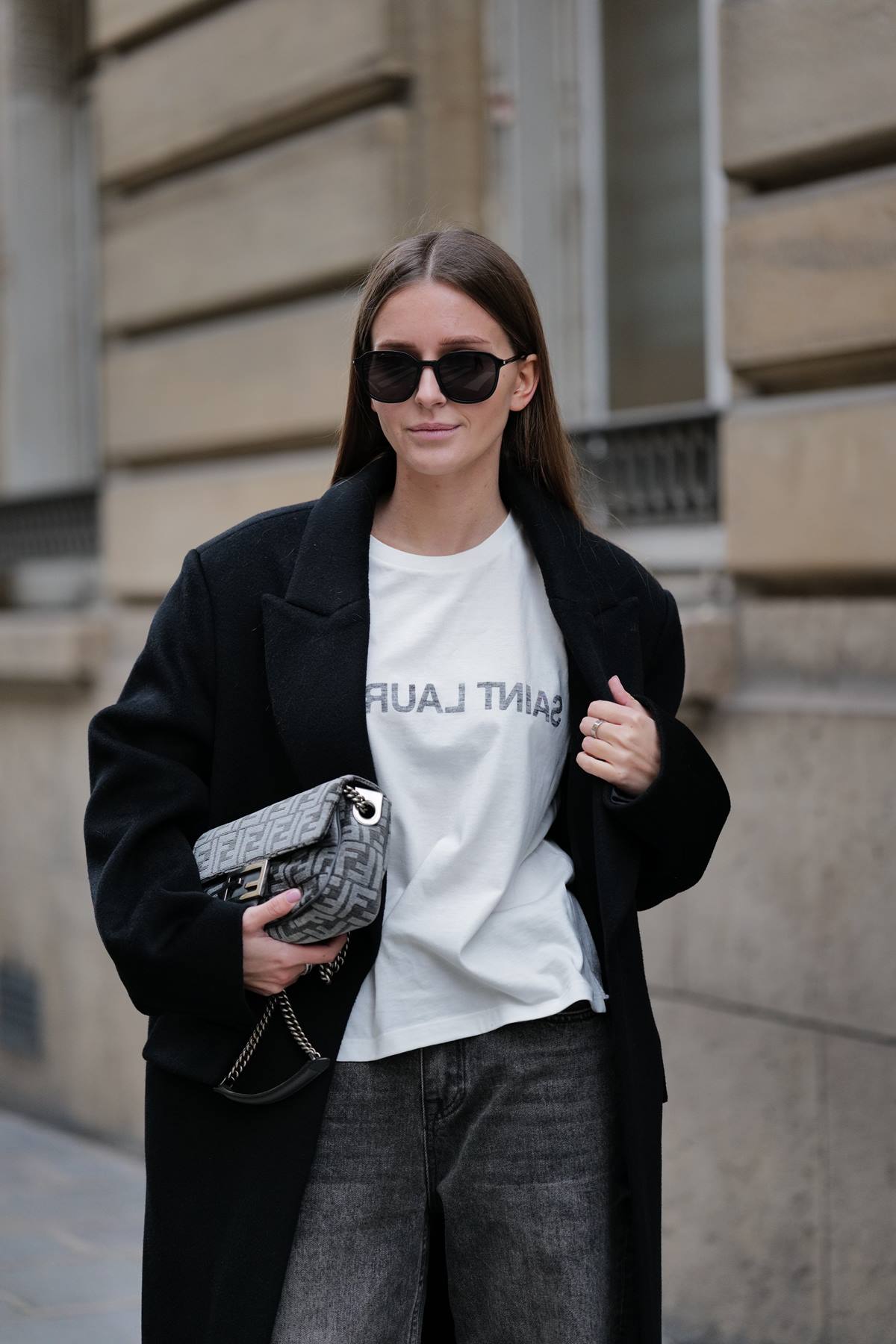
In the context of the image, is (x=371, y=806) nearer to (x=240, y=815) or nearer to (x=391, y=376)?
(x=240, y=815)

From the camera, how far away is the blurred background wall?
4.18 metres

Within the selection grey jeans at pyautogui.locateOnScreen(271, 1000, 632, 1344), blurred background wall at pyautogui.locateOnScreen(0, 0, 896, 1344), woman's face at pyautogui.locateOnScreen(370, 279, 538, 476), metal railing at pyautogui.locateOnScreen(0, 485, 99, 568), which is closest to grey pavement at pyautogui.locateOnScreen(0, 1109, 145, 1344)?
blurred background wall at pyautogui.locateOnScreen(0, 0, 896, 1344)

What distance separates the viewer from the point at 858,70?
4125 millimetres

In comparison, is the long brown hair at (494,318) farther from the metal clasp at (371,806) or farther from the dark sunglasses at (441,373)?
the metal clasp at (371,806)

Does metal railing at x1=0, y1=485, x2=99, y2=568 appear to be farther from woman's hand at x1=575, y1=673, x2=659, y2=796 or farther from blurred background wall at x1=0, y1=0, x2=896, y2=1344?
woman's hand at x1=575, y1=673, x2=659, y2=796

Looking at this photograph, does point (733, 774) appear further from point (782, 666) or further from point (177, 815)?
point (177, 815)

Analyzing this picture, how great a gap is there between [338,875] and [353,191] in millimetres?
3895

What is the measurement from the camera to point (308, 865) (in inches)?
92.6

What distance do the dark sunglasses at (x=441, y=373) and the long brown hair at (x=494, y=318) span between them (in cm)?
8

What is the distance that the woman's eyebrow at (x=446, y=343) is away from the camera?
97.9 inches

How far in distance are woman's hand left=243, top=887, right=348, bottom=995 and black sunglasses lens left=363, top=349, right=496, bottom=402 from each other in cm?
67

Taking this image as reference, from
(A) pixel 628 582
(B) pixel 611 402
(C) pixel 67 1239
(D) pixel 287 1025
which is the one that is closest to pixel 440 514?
(A) pixel 628 582

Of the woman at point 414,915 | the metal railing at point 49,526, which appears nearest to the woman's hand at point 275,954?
the woman at point 414,915

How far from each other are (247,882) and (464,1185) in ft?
1.63
